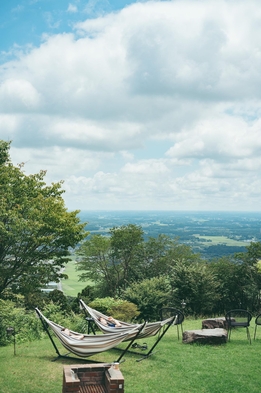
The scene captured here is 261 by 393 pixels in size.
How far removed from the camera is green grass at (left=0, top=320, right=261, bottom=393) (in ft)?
22.0

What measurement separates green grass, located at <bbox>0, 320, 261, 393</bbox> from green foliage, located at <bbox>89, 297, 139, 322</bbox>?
319cm

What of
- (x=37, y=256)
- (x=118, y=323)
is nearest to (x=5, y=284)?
(x=37, y=256)

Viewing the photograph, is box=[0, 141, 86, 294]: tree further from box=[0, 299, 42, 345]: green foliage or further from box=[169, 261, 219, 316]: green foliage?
box=[169, 261, 219, 316]: green foliage

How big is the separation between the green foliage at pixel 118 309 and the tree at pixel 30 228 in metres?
2.94

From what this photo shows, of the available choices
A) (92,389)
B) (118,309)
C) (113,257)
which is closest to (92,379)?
(92,389)

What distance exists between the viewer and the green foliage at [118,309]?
12861 mm

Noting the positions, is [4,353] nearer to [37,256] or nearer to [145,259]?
[37,256]

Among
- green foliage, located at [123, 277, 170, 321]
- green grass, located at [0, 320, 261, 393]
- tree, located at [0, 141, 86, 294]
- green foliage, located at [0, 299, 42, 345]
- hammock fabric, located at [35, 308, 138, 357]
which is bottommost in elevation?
green foliage, located at [123, 277, 170, 321]

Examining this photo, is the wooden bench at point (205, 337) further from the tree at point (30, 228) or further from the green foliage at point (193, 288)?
the green foliage at point (193, 288)

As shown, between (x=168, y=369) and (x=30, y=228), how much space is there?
26.7ft

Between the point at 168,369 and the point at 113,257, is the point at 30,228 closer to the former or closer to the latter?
the point at 168,369

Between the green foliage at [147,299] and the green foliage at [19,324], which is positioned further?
the green foliage at [147,299]

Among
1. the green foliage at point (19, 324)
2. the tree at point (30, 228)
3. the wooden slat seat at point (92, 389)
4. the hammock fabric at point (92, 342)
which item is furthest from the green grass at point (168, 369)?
the tree at point (30, 228)

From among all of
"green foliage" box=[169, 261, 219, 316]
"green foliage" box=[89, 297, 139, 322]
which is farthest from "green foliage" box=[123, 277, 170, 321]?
"green foliage" box=[89, 297, 139, 322]
